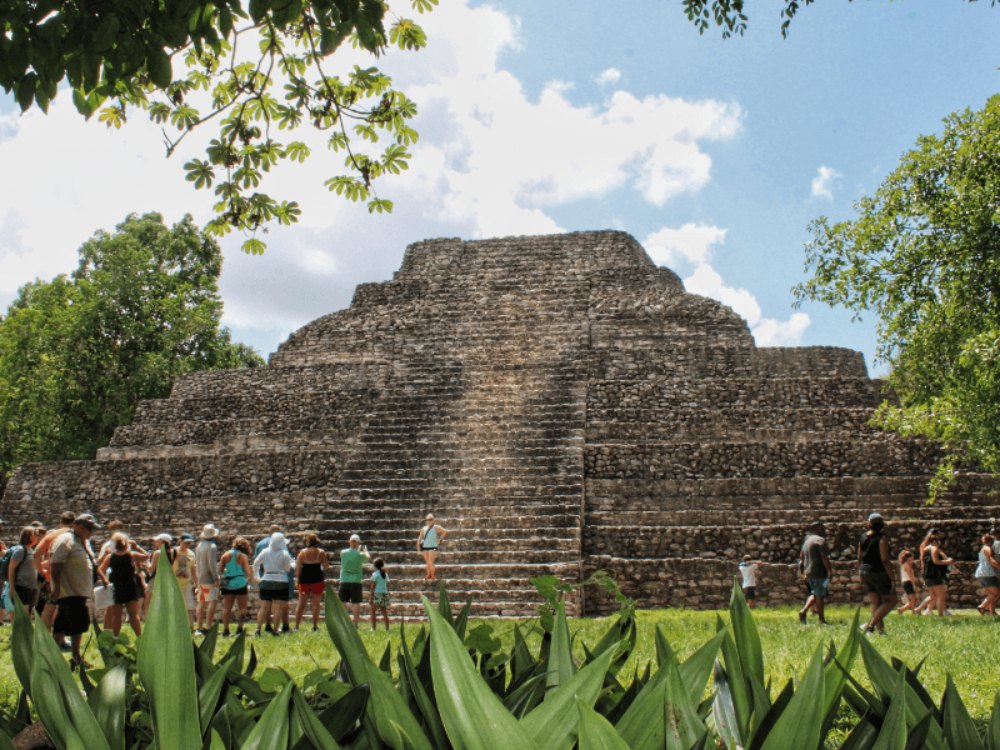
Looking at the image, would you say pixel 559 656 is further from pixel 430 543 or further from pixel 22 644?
pixel 430 543

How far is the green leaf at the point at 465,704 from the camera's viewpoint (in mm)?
1074

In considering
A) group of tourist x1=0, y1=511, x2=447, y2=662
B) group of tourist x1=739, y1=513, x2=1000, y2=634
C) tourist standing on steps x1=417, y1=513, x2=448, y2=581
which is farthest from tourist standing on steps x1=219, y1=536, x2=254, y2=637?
group of tourist x1=739, y1=513, x2=1000, y2=634

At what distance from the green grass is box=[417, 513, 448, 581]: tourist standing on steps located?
1366mm

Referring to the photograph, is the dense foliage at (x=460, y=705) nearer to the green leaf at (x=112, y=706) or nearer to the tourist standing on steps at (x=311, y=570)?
the green leaf at (x=112, y=706)

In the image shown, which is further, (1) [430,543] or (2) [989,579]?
(1) [430,543]

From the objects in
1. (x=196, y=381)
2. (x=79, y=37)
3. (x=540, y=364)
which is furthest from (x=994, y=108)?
(x=196, y=381)

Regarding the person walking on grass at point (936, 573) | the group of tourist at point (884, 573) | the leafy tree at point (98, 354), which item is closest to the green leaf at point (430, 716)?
the group of tourist at point (884, 573)

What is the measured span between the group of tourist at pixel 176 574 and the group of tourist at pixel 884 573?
4.45 metres

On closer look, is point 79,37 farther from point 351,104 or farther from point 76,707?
point 76,707

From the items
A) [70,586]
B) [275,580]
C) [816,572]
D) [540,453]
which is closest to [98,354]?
[540,453]

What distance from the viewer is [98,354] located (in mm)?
25969

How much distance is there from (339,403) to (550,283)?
655 centimetres

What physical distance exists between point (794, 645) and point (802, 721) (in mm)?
6157

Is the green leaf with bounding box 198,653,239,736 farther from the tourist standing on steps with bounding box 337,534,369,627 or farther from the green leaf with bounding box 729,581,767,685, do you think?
the tourist standing on steps with bounding box 337,534,369,627
